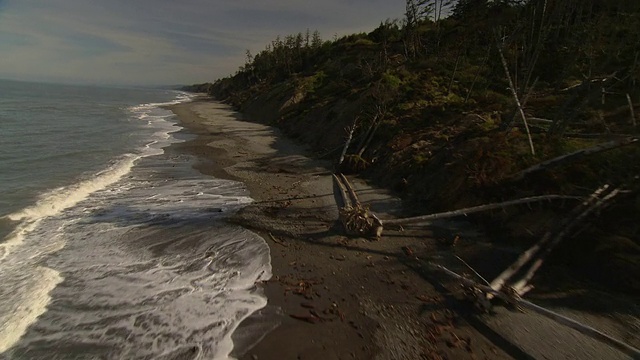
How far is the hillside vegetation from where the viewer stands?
10398 mm

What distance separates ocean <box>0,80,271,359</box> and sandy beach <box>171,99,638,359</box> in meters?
0.67

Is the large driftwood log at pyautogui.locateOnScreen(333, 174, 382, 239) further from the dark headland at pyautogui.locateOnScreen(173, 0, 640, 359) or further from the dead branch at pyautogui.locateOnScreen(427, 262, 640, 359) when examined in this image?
the dead branch at pyautogui.locateOnScreen(427, 262, 640, 359)

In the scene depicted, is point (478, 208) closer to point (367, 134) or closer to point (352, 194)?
point (352, 194)

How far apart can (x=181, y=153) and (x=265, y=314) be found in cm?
1960

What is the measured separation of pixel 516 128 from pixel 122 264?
16409 millimetres

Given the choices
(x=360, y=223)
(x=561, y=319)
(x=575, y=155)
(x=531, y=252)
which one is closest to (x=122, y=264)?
(x=360, y=223)

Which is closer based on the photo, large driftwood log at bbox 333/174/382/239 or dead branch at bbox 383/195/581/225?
dead branch at bbox 383/195/581/225

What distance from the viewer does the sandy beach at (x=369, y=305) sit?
6.56 m

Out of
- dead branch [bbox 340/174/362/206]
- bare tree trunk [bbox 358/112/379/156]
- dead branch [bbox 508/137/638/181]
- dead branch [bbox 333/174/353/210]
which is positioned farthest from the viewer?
bare tree trunk [bbox 358/112/379/156]

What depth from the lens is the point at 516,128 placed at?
51.6 ft

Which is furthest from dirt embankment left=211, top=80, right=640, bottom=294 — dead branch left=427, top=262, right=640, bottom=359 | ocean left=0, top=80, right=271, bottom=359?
ocean left=0, top=80, right=271, bottom=359

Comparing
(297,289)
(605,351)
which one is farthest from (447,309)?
(297,289)

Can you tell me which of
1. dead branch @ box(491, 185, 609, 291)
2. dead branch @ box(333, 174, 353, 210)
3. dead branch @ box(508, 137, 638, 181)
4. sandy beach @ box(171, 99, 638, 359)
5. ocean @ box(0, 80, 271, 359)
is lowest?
sandy beach @ box(171, 99, 638, 359)

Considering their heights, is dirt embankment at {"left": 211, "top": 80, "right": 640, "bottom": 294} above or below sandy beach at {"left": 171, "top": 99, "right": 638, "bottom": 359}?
above
